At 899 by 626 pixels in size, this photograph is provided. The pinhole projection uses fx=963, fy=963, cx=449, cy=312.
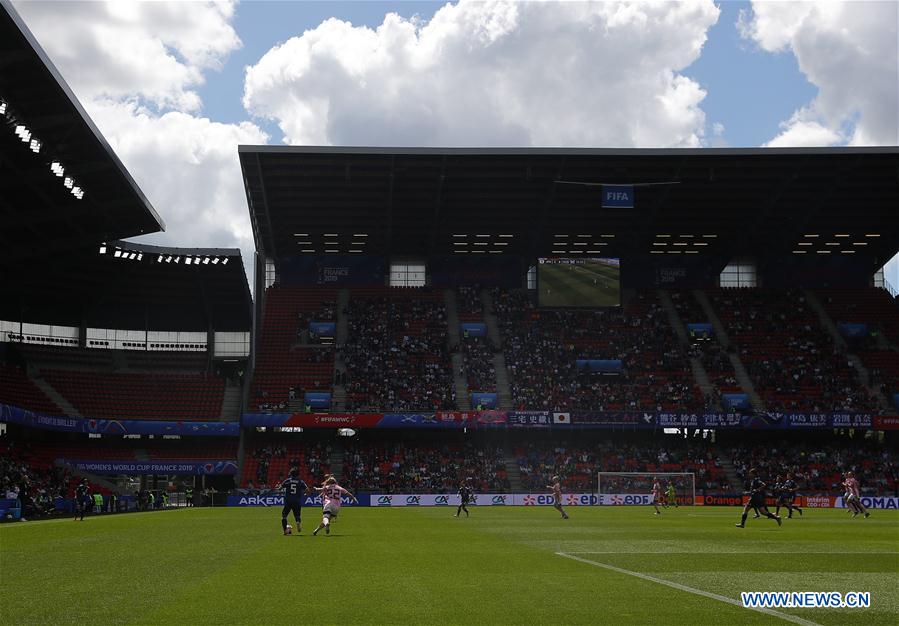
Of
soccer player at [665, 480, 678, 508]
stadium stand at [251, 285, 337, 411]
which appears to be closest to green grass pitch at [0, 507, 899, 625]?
soccer player at [665, 480, 678, 508]

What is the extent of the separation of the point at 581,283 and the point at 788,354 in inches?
691

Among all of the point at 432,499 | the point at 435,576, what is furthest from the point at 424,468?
the point at 435,576

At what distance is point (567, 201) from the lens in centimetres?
7475

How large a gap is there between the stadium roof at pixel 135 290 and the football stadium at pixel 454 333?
0.80 ft

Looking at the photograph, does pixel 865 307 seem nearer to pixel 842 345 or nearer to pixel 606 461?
pixel 842 345

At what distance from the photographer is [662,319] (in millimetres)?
81625

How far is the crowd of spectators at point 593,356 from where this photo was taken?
72.3m

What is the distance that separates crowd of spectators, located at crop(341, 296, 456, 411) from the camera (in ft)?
238

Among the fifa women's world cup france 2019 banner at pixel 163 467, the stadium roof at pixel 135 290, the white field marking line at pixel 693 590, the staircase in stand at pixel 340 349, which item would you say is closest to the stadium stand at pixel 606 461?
the staircase in stand at pixel 340 349

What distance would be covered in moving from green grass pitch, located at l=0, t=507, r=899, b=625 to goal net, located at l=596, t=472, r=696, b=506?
118 ft

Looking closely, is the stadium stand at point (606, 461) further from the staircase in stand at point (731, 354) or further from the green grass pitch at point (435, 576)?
the green grass pitch at point (435, 576)

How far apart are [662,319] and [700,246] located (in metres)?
7.64

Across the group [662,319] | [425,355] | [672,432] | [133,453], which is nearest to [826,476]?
[672,432]

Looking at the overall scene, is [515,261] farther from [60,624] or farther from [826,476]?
[60,624]
